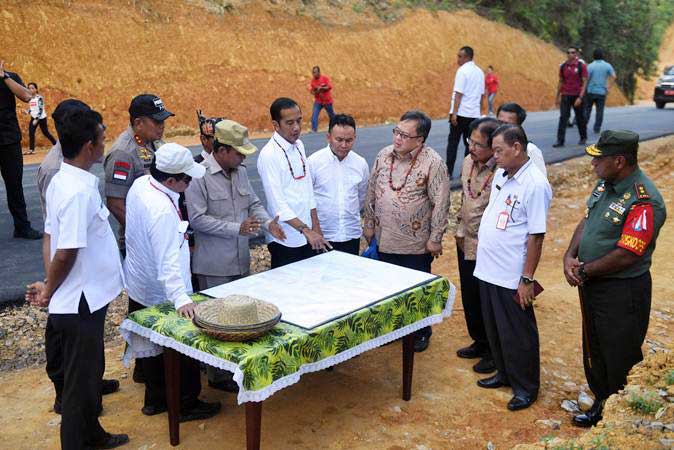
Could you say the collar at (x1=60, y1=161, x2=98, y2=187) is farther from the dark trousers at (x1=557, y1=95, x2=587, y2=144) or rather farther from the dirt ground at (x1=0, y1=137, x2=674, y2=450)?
the dark trousers at (x1=557, y1=95, x2=587, y2=144)

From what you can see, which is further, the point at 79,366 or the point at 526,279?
the point at 526,279

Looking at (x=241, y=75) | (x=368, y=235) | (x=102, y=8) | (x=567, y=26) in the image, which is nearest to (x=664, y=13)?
(x=567, y=26)

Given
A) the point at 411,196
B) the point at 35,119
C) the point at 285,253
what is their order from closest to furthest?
the point at 411,196 → the point at 285,253 → the point at 35,119

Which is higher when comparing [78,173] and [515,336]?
[78,173]

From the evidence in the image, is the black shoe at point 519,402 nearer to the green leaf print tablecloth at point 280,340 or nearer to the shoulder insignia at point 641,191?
the green leaf print tablecloth at point 280,340

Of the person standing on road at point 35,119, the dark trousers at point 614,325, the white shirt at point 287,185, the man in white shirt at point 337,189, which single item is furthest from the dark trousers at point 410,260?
the person standing on road at point 35,119

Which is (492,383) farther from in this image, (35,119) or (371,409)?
(35,119)

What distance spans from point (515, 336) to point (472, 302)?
0.76m

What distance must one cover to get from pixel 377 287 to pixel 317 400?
3.28ft

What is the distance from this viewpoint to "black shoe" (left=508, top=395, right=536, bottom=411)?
489 cm

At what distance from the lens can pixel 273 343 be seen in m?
3.75

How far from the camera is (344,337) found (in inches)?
164

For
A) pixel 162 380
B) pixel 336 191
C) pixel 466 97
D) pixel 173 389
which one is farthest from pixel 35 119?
pixel 173 389

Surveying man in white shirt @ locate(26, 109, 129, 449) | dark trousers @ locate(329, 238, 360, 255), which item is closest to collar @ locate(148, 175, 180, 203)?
man in white shirt @ locate(26, 109, 129, 449)
